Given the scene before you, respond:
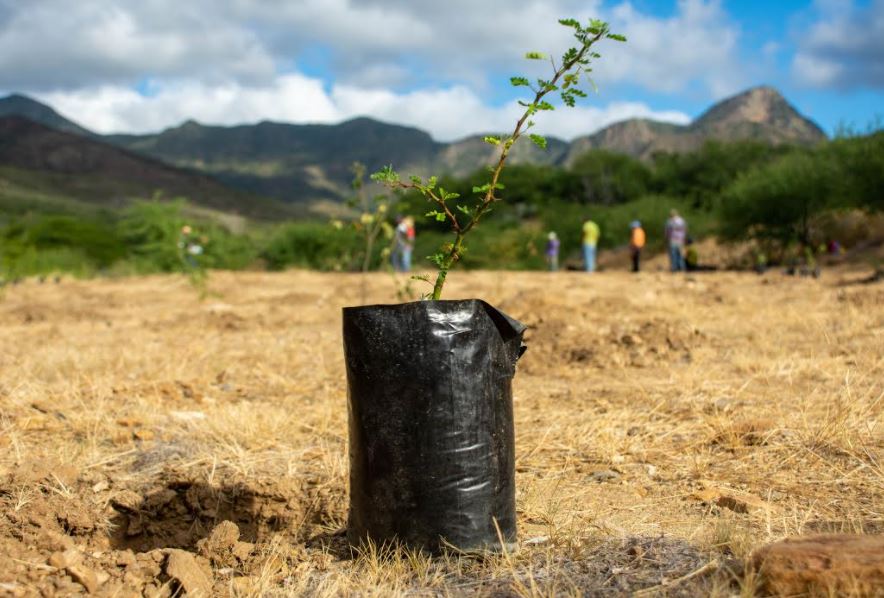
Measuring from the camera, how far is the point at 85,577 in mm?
2109

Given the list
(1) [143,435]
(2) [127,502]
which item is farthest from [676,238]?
(2) [127,502]

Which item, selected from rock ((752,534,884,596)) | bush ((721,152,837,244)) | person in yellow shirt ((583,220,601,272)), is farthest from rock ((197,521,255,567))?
bush ((721,152,837,244))

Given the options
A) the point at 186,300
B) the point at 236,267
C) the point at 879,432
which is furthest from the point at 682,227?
the point at 879,432

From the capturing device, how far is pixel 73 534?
2723mm

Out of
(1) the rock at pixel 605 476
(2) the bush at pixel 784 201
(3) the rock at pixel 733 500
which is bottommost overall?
(1) the rock at pixel 605 476

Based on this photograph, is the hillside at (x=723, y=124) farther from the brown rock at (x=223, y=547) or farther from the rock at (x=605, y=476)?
the brown rock at (x=223, y=547)

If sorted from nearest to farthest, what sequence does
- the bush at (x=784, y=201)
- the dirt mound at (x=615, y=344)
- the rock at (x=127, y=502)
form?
1. the rock at (x=127, y=502)
2. the dirt mound at (x=615, y=344)
3. the bush at (x=784, y=201)

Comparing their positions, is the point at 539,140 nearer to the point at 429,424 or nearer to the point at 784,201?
the point at 429,424

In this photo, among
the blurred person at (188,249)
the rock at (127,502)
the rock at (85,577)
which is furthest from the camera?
the blurred person at (188,249)

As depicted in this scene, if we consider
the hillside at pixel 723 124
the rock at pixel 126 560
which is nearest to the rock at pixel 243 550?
the rock at pixel 126 560

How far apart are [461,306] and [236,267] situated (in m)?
22.4

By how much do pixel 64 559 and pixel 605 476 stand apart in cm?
191

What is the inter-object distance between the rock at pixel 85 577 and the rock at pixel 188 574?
0.19m

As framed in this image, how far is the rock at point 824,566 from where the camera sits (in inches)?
68.1
